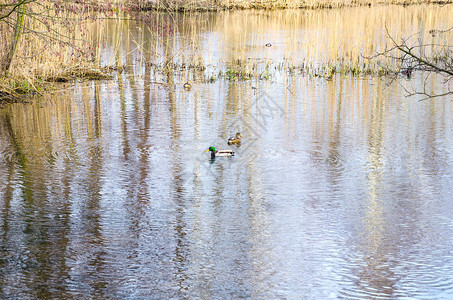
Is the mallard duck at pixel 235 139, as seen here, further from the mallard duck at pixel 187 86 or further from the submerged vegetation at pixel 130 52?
the mallard duck at pixel 187 86

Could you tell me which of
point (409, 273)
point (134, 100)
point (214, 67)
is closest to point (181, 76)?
point (214, 67)

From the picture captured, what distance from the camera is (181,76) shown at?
45.4 feet

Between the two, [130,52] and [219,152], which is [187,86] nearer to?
[130,52]

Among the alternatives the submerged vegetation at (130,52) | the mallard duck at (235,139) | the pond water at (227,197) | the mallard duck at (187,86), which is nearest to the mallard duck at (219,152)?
the pond water at (227,197)

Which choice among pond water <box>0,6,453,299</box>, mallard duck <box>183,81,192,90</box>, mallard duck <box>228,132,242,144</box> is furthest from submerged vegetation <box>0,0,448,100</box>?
mallard duck <box>228,132,242,144</box>

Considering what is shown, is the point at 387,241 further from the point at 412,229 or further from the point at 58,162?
A: the point at 58,162

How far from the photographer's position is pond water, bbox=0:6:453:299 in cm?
448

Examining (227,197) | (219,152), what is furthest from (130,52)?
(227,197)

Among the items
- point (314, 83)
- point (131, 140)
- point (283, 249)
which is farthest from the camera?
point (314, 83)

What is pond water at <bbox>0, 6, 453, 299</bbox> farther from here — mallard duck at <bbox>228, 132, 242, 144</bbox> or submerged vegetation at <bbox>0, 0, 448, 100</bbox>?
submerged vegetation at <bbox>0, 0, 448, 100</bbox>

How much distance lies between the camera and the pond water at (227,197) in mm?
4480

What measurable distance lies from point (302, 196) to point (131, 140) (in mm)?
3135

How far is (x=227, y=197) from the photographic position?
20.3ft

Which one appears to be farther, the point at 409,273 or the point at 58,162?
the point at 58,162
